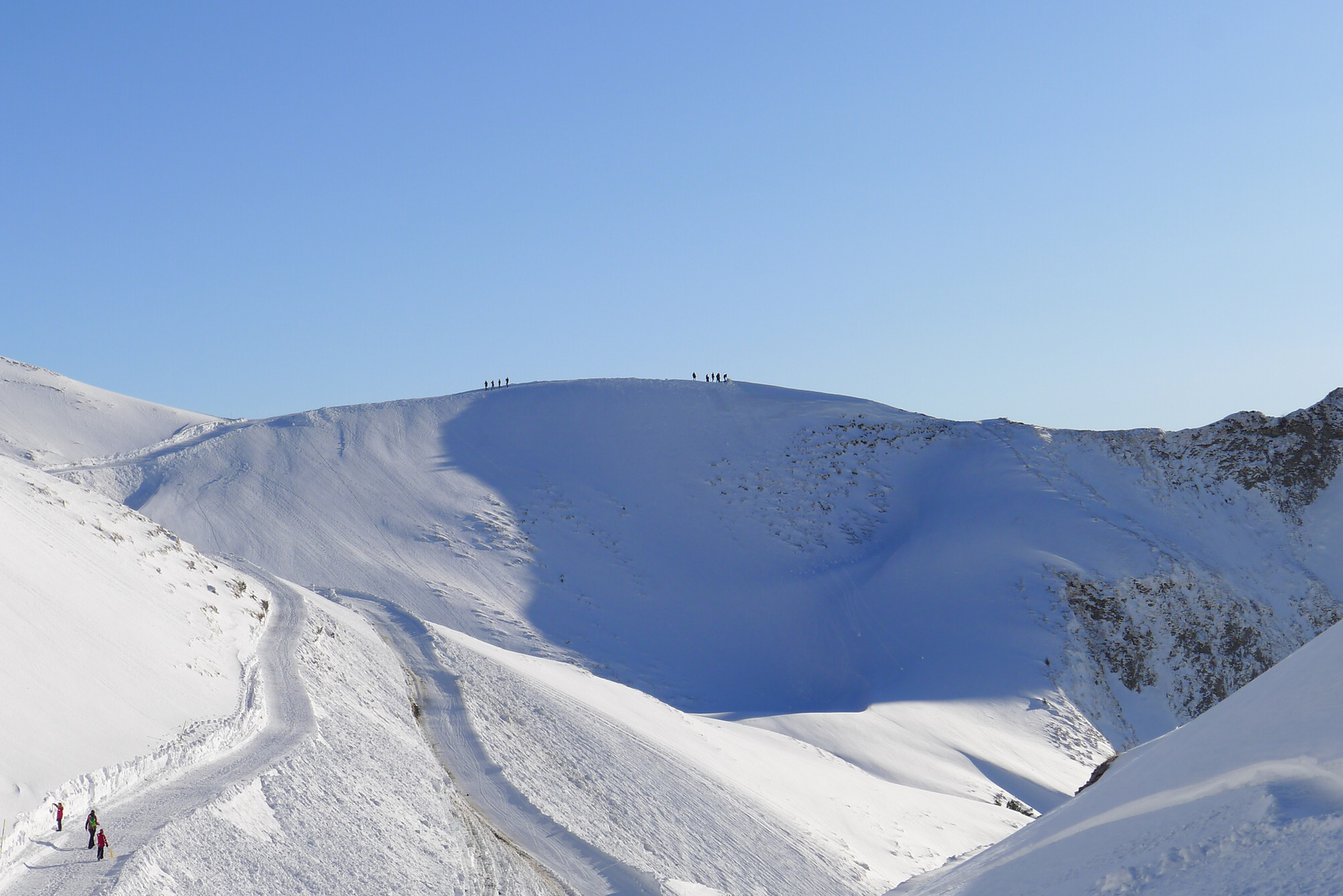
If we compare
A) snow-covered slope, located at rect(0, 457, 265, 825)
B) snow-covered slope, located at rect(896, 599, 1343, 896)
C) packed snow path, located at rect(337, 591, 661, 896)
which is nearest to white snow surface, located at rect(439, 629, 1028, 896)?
packed snow path, located at rect(337, 591, 661, 896)

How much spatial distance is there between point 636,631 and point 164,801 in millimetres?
28389

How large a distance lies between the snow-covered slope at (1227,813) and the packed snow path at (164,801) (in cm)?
1081

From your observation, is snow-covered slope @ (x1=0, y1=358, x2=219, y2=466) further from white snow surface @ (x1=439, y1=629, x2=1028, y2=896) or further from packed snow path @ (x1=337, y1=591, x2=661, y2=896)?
white snow surface @ (x1=439, y1=629, x2=1028, y2=896)

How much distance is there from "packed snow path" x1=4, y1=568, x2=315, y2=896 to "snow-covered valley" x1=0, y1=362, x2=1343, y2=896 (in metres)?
0.11

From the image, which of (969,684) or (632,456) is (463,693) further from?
(632,456)

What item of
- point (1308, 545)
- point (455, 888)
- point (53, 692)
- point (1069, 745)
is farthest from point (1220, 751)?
point (1308, 545)

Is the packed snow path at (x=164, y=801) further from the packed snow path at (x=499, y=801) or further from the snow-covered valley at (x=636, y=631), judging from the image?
the packed snow path at (x=499, y=801)

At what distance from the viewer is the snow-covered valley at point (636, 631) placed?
52.6 ft

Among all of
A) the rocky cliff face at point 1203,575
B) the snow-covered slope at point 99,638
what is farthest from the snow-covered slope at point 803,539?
the snow-covered slope at point 99,638

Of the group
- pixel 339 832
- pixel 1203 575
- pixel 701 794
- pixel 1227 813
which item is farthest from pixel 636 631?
pixel 1227 813

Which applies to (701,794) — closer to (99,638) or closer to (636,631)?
(99,638)

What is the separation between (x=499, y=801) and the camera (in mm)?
19703

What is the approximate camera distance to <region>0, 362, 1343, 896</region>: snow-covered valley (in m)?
16.0

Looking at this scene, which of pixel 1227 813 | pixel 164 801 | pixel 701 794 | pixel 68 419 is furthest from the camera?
pixel 68 419
